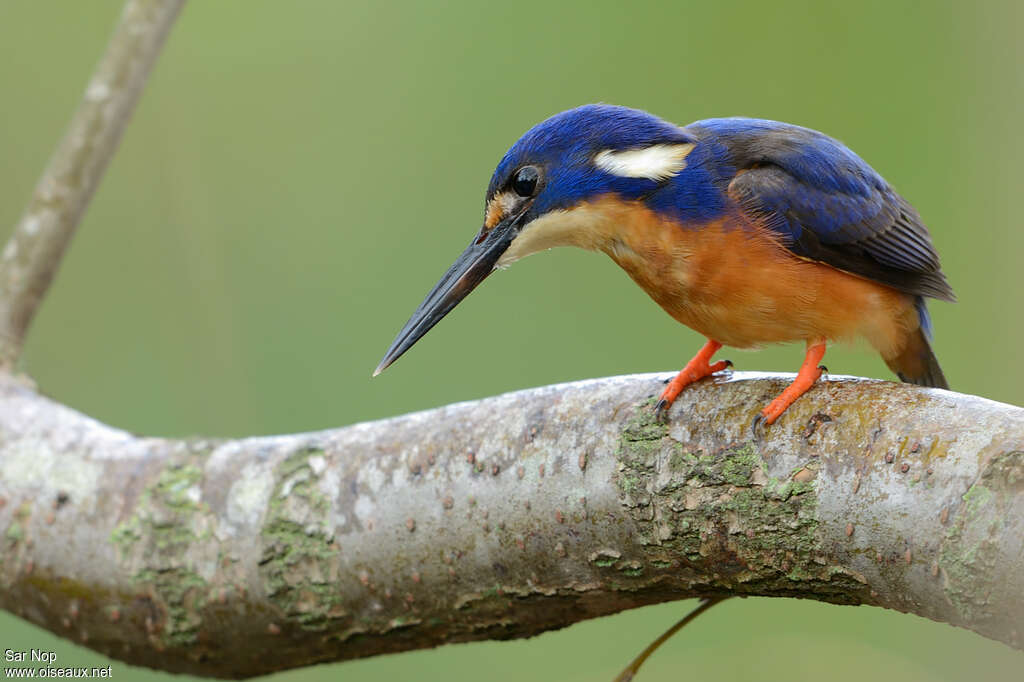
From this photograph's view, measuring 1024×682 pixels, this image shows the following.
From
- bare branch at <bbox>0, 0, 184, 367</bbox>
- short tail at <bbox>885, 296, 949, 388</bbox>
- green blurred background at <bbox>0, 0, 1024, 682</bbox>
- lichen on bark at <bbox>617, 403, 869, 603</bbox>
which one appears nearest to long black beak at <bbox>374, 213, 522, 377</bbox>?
lichen on bark at <bbox>617, 403, 869, 603</bbox>

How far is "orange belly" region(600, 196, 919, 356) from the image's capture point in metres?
2.43

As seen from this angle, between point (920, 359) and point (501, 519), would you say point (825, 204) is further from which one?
point (501, 519)

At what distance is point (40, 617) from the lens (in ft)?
8.58

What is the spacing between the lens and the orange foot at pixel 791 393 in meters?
1.96

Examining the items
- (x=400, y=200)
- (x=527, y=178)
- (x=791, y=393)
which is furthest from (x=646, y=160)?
(x=400, y=200)

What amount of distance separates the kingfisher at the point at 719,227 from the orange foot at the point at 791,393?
104mm

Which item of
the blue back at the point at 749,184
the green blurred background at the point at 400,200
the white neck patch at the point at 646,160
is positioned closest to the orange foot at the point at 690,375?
the blue back at the point at 749,184

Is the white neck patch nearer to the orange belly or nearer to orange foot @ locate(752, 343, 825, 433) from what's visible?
the orange belly

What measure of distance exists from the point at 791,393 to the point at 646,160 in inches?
30.5

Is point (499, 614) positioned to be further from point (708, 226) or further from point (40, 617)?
point (40, 617)

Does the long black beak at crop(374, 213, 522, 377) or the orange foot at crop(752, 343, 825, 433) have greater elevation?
the long black beak at crop(374, 213, 522, 377)

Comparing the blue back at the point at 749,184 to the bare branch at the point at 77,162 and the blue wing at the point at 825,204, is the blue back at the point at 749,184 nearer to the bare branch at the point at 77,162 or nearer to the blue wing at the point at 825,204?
the blue wing at the point at 825,204

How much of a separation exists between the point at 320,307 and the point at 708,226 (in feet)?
9.64

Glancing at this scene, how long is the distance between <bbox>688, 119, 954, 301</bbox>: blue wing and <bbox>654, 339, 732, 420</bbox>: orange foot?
321 millimetres
